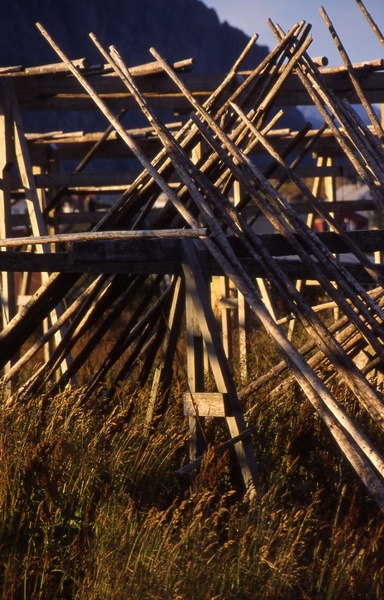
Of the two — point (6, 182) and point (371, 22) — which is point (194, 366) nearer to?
point (371, 22)

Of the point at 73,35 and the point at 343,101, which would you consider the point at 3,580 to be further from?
the point at 73,35

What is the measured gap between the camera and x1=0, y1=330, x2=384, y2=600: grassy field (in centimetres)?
417

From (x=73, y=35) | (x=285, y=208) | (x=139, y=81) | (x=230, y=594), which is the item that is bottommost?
(x=230, y=594)

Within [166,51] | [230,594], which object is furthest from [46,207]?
[166,51]

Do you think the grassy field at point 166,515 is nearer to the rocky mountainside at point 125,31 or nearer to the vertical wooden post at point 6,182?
the vertical wooden post at point 6,182

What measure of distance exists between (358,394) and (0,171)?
478cm

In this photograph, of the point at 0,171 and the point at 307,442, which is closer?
the point at 307,442

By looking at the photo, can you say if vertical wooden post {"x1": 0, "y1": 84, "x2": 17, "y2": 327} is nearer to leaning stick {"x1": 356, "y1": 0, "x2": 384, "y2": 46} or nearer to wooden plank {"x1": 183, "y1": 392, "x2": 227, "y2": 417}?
leaning stick {"x1": 356, "y1": 0, "x2": 384, "y2": 46}

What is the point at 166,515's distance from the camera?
186 inches

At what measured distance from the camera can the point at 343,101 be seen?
7.55m

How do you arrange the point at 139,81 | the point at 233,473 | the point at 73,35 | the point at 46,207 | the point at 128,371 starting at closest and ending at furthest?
1. the point at 233,473
2. the point at 128,371
3. the point at 139,81
4. the point at 46,207
5. the point at 73,35

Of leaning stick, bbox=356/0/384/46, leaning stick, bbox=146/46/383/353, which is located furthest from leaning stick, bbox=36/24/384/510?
leaning stick, bbox=356/0/384/46

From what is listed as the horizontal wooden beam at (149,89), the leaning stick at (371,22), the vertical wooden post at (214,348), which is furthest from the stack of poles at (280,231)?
the horizontal wooden beam at (149,89)

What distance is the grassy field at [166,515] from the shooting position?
417 cm
